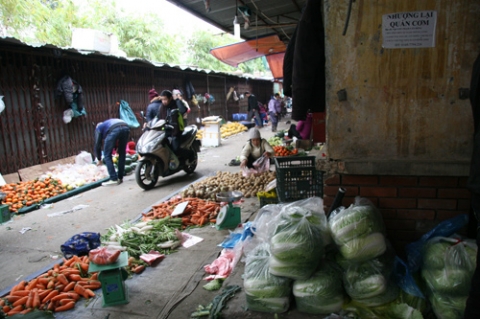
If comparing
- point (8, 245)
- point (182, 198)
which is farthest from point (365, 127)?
point (8, 245)

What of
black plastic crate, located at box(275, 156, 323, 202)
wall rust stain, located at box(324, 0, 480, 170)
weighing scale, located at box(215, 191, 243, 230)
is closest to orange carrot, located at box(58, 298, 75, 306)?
weighing scale, located at box(215, 191, 243, 230)

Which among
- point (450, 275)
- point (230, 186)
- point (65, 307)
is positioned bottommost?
point (65, 307)

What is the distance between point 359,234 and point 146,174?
5.81 meters

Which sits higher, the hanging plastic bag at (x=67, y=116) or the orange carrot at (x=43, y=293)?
the hanging plastic bag at (x=67, y=116)

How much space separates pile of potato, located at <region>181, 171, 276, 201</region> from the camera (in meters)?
6.41

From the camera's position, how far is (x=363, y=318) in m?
2.49

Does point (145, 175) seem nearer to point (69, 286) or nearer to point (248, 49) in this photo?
point (69, 286)

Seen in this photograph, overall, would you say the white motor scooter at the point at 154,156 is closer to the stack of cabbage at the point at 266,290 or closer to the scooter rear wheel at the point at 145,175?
the scooter rear wheel at the point at 145,175

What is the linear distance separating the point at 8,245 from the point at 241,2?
668cm

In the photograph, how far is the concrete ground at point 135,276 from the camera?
10.0 ft

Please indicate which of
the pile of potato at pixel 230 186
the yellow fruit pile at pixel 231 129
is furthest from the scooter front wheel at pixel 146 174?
the yellow fruit pile at pixel 231 129

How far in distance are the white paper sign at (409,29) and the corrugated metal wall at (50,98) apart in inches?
311

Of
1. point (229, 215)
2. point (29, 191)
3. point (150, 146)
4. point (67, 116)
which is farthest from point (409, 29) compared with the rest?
point (67, 116)

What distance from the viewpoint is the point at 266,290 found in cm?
263
